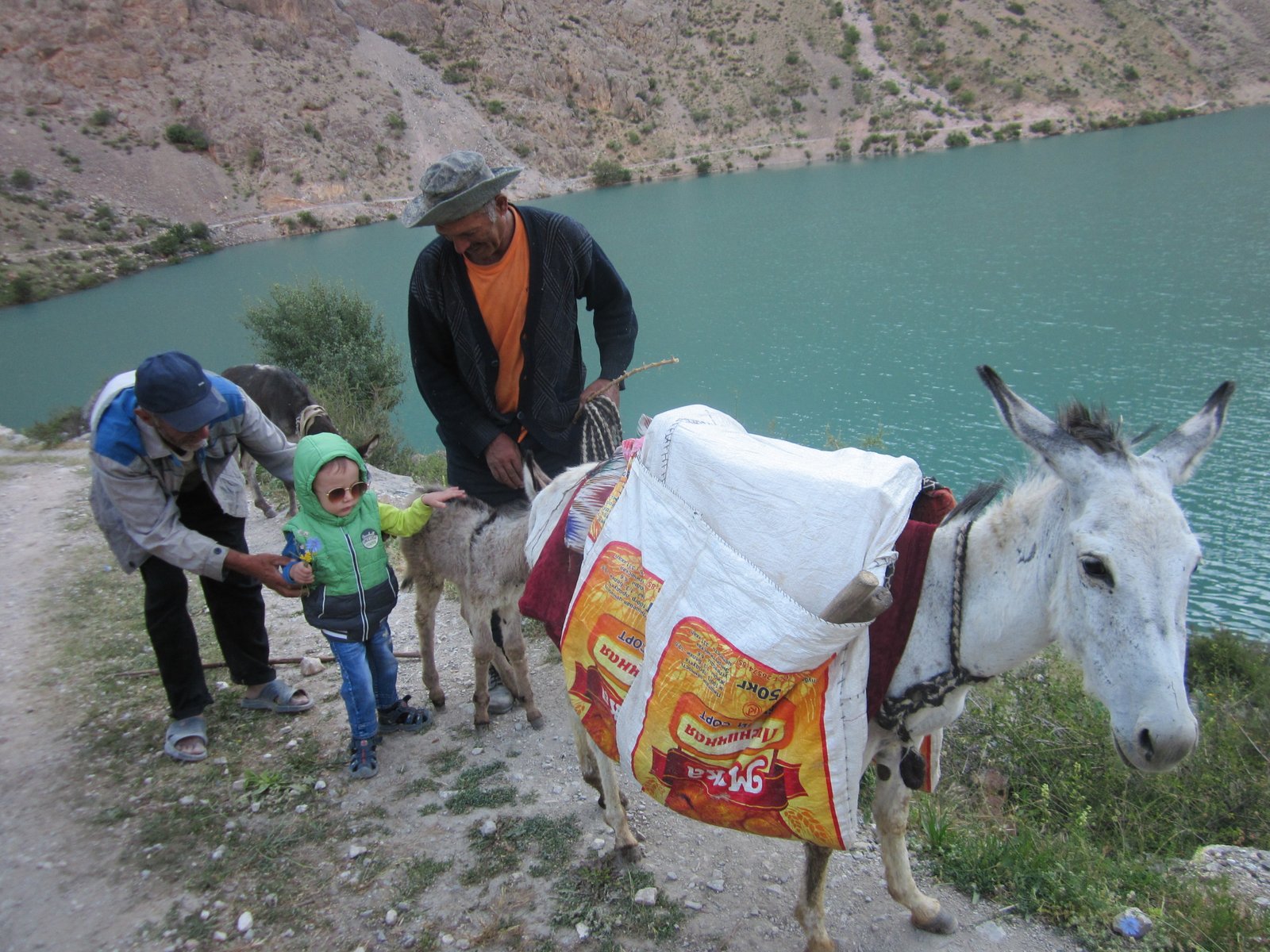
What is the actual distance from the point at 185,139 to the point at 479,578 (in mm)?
51521

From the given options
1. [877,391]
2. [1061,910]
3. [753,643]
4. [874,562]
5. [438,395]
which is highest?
[438,395]

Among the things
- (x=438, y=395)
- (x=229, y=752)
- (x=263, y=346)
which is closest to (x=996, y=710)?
(x=438, y=395)

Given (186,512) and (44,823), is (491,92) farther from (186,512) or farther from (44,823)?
(44,823)

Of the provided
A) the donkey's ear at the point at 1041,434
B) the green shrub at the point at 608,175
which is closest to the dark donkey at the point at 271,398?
the donkey's ear at the point at 1041,434

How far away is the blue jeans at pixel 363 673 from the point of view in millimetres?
3668

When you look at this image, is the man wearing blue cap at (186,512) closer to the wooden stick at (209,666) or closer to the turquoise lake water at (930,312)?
the wooden stick at (209,666)

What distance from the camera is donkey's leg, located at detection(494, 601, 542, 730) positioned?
4.15 metres

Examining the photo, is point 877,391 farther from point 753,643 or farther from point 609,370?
point 753,643

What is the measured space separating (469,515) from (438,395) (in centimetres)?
76

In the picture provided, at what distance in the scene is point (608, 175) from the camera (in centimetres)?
5153

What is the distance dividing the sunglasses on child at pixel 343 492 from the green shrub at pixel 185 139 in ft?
167

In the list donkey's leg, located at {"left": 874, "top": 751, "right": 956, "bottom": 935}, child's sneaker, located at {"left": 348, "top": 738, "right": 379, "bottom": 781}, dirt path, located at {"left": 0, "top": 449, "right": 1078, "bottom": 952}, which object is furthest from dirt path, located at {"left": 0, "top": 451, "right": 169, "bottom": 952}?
donkey's leg, located at {"left": 874, "top": 751, "right": 956, "bottom": 935}

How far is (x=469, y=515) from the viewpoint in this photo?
4.04 meters

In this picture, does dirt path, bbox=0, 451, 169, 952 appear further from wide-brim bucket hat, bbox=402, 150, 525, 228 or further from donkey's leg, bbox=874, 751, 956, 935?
wide-brim bucket hat, bbox=402, 150, 525, 228
